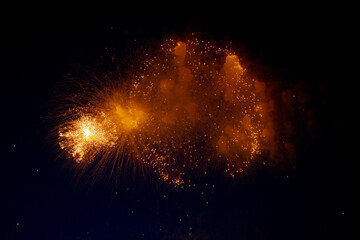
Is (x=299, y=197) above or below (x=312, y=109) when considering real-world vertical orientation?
below

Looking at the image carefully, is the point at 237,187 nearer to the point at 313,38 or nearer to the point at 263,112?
the point at 263,112

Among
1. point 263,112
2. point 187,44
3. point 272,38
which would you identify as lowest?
point 263,112

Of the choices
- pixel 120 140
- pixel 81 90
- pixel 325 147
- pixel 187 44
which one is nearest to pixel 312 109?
pixel 325 147

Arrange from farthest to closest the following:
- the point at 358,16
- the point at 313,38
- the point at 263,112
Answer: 1. the point at 263,112
2. the point at 313,38
3. the point at 358,16

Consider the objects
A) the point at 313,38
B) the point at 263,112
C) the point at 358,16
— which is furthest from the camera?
the point at 263,112

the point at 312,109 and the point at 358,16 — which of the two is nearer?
the point at 358,16

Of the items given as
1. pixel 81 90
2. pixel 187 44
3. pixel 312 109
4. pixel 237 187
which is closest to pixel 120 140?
pixel 81 90

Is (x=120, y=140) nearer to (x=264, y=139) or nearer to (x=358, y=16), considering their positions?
(x=264, y=139)
